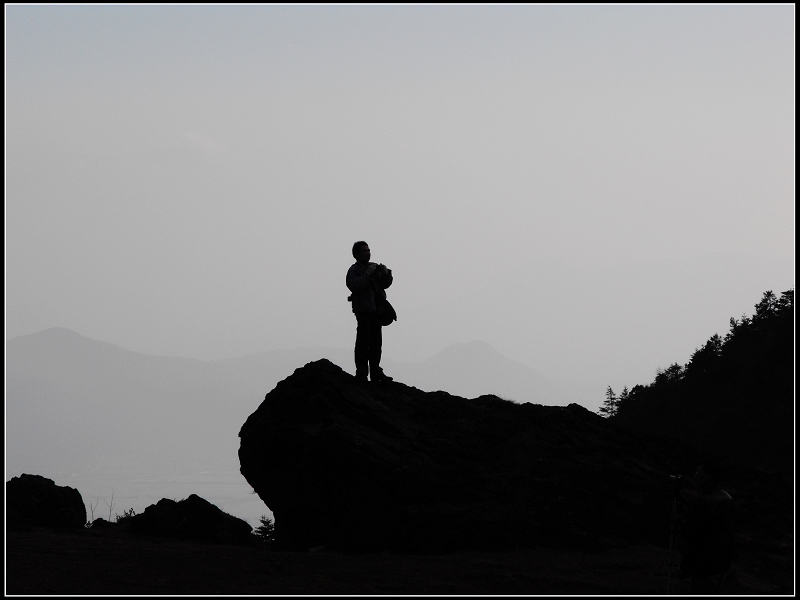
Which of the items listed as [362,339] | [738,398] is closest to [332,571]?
[362,339]

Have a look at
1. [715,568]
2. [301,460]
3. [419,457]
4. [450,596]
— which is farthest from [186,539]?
[715,568]

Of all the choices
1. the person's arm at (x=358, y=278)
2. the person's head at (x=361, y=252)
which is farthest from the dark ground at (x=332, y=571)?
the person's head at (x=361, y=252)

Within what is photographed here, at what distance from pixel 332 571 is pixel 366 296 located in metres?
5.80

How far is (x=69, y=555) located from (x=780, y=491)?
43.6ft

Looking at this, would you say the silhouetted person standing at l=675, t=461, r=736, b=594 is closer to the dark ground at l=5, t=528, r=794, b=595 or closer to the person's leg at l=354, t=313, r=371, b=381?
the dark ground at l=5, t=528, r=794, b=595

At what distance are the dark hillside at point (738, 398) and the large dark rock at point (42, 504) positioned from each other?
26.8 metres

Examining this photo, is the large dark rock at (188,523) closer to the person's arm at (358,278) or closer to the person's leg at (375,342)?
the person's leg at (375,342)

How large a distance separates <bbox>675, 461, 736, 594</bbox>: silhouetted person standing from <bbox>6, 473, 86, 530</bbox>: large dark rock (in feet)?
35.8

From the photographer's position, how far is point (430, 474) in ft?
46.3

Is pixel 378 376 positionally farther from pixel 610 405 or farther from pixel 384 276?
pixel 610 405

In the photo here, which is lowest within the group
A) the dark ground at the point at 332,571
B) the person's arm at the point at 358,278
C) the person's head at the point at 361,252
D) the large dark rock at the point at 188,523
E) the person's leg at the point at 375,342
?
the dark ground at the point at 332,571

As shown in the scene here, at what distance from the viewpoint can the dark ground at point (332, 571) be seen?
406 inches

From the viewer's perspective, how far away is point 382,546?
44.4ft

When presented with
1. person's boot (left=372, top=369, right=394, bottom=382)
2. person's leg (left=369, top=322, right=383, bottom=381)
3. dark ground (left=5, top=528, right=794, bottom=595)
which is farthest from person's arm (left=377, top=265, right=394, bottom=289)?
dark ground (left=5, top=528, right=794, bottom=595)
